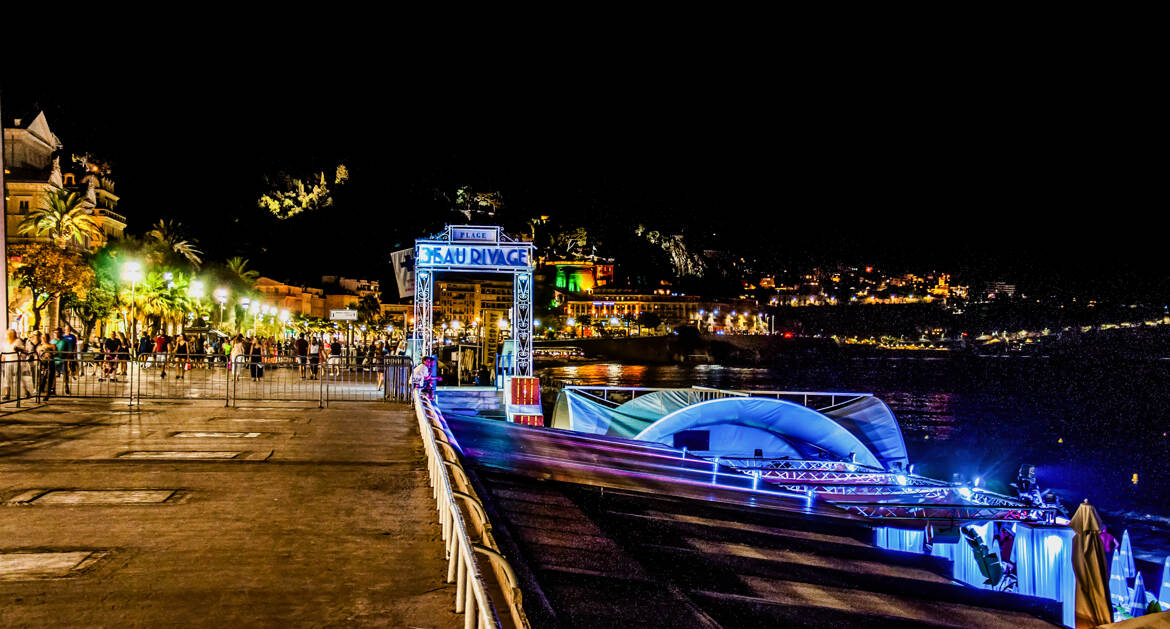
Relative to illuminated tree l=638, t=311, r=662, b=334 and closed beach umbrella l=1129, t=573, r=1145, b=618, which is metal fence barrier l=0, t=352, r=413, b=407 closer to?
closed beach umbrella l=1129, t=573, r=1145, b=618

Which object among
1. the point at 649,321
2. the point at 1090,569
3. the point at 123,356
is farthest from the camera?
the point at 649,321

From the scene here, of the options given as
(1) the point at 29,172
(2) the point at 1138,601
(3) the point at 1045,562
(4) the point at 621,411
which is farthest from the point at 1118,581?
(1) the point at 29,172

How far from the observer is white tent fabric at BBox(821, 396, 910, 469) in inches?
791

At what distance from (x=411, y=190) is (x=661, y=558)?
136m

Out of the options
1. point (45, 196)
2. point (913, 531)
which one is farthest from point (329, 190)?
point (913, 531)

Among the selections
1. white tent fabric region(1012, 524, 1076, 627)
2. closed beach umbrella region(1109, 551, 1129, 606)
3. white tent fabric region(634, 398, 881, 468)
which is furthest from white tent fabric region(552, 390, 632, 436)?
closed beach umbrella region(1109, 551, 1129, 606)

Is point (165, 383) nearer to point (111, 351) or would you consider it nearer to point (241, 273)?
point (111, 351)

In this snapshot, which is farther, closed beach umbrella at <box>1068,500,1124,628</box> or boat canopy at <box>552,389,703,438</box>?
boat canopy at <box>552,389,703,438</box>

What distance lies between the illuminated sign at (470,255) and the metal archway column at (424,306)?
931 millimetres

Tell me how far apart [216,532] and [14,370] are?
13207 millimetres

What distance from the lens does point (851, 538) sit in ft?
37.2

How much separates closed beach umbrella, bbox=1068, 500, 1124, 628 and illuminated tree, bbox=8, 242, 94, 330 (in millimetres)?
40049

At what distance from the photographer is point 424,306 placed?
2373 centimetres

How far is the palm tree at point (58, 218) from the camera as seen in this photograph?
39.4 meters
